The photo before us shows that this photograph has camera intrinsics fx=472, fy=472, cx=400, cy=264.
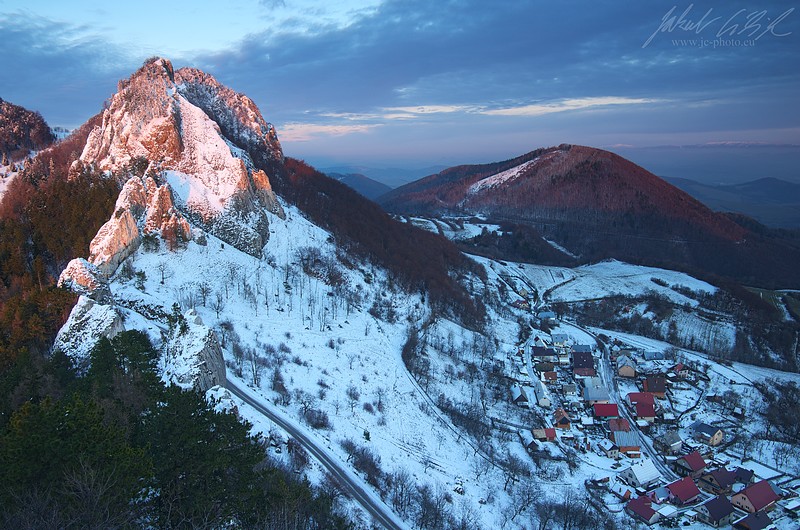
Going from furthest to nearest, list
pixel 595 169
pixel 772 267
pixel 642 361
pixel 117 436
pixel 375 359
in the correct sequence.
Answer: pixel 595 169 → pixel 772 267 → pixel 642 361 → pixel 375 359 → pixel 117 436

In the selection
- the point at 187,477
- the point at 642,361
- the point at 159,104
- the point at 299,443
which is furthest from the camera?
the point at 642,361

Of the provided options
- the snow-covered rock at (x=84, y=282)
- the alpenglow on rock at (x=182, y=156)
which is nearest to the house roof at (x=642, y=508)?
the snow-covered rock at (x=84, y=282)

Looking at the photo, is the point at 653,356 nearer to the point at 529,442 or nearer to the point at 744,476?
the point at 744,476

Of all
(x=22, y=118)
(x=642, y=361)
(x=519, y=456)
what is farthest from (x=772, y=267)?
(x=22, y=118)

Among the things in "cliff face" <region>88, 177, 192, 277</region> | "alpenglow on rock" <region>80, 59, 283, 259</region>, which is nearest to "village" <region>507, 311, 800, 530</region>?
"alpenglow on rock" <region>80, 59, 283, 259</region>

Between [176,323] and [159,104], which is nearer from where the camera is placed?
[176,323]

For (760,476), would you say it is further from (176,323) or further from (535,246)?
(535,246)
